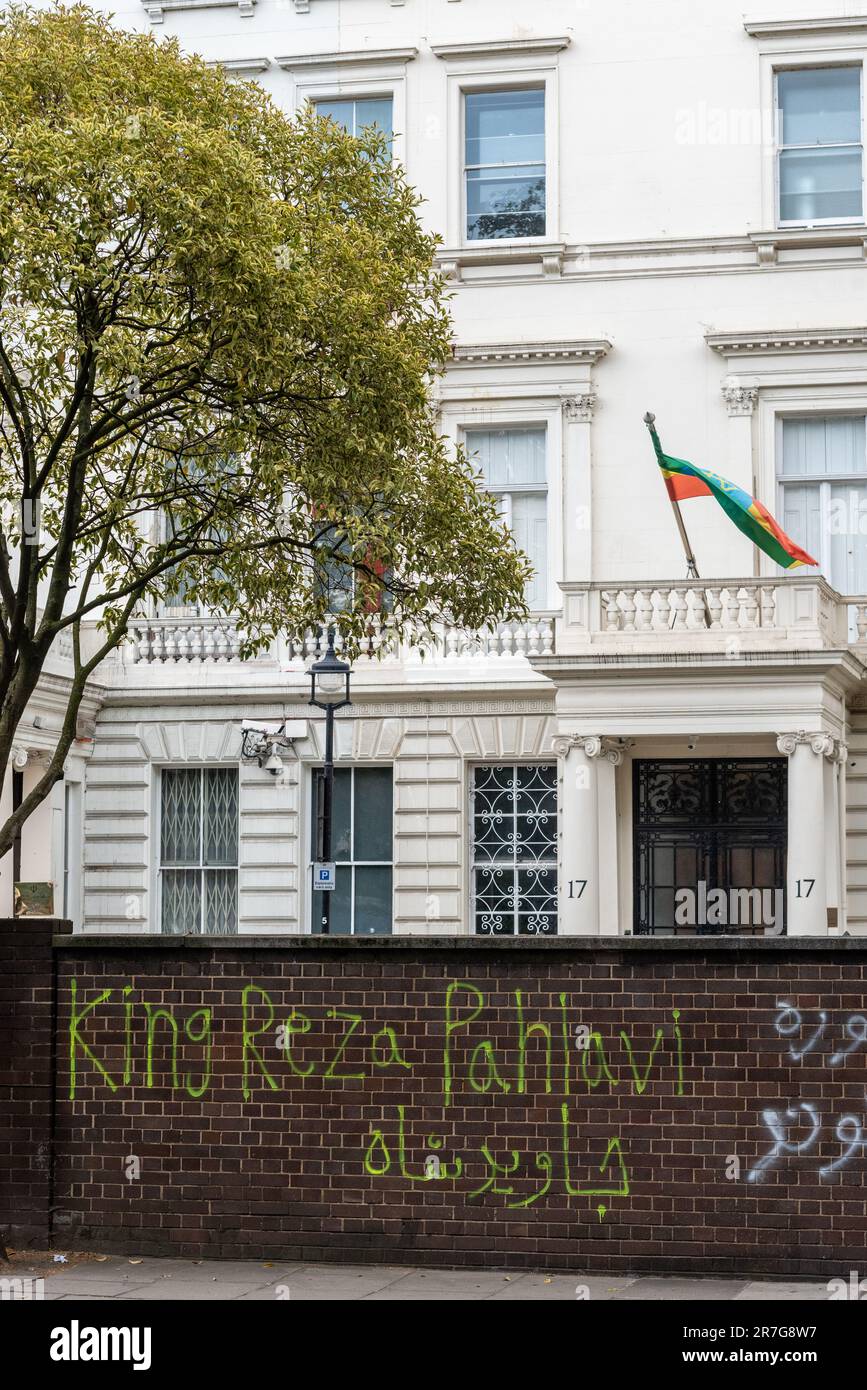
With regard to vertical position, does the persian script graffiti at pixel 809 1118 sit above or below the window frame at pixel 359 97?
below

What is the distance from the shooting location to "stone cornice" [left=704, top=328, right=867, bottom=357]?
2703 cm

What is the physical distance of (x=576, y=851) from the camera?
24.7 meters

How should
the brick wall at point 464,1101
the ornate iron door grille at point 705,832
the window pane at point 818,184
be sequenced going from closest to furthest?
the brick wall at point 464,1101
the ornate iron door grille at point 705,832
the window pane at point 818,184

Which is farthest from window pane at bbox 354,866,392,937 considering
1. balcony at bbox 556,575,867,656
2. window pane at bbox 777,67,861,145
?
window pane at bbox 777,67,861,145

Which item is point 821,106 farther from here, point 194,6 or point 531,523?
point 194,6

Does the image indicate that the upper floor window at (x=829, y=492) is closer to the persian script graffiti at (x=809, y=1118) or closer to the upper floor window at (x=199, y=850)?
the upper floor window at (x=199, y=850)

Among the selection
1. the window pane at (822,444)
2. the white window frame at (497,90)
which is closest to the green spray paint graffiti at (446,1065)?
the window pane at (822,444)

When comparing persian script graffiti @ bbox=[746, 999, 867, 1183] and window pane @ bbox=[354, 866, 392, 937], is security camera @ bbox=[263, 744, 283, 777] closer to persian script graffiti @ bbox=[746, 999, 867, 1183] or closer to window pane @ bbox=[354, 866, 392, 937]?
window pane @ bbox=[354, 866, 392, 937]

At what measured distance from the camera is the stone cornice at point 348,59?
94.1 feet

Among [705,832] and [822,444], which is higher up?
[822,444]

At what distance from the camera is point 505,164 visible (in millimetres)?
28609

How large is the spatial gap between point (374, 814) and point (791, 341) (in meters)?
8.91

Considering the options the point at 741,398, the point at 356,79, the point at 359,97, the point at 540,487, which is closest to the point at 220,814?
the point at 540,487

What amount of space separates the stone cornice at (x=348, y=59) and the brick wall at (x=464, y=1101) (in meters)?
18.9
